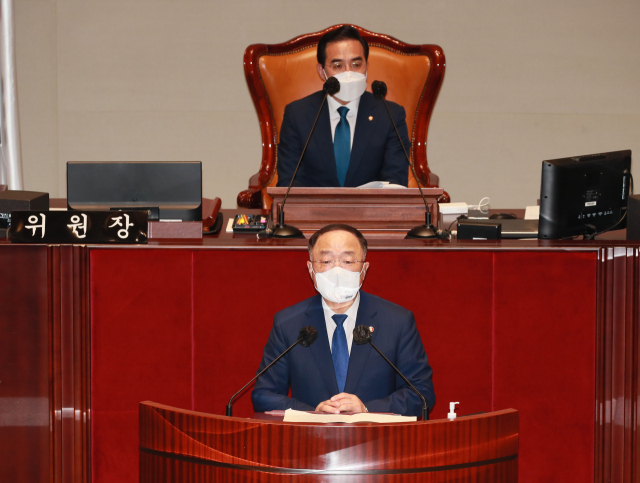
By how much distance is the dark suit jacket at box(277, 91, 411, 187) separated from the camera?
3.17 m

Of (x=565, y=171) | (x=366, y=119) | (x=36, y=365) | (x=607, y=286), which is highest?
(x=366, y=119)

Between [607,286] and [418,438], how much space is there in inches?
Answer: 43.9

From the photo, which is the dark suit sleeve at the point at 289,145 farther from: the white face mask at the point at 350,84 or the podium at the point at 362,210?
the podium at the point at 362,210

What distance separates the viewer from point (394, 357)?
1.96 m

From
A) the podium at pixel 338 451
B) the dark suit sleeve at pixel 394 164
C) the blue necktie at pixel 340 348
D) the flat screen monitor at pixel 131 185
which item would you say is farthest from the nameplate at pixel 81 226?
the dark suit sleeve at pixel 394 164

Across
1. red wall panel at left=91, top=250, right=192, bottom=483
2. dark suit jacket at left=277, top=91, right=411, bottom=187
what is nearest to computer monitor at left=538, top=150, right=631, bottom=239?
dark suit jacket at left=277, top=91, right=411, bottom=187

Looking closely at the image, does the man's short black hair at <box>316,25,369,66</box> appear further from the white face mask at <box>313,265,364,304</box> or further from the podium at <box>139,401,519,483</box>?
the podium at <box>139,401,519,483</box>

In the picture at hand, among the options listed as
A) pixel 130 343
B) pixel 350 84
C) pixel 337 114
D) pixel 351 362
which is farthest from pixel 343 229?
pixel 337 114

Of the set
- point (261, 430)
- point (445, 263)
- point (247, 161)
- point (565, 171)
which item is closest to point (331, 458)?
point (261, 430)

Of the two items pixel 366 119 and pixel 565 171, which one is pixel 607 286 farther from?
pixel 366 119

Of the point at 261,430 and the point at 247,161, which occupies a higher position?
the point at 247,161

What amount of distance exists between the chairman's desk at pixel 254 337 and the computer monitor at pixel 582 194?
0.62 ft

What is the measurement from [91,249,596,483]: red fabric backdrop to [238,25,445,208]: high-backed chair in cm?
165

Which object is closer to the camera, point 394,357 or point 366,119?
point 394,357
